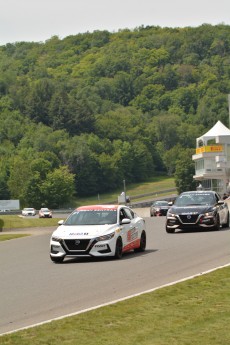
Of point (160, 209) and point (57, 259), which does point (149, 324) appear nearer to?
point (57, 259)

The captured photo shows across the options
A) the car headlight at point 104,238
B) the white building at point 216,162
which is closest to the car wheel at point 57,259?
the car headlight at point 104,238

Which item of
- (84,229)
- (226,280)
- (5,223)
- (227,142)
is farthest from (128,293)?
(227,142)

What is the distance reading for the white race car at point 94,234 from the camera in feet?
71.4

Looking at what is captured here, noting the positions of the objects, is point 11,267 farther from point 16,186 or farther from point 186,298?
point 16,186

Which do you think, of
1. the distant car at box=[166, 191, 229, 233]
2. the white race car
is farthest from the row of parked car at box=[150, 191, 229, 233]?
the white race car

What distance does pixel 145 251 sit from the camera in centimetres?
2452

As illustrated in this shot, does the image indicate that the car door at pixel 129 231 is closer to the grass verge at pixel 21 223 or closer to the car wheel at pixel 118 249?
the car wheel at pixel 118 249

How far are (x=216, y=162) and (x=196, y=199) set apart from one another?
303 feet

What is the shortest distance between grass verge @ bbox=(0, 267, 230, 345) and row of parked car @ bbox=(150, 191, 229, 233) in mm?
16471

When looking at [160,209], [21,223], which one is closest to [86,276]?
[21,223]

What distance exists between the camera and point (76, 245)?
71.4 feet

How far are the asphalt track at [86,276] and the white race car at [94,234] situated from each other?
0.90ft

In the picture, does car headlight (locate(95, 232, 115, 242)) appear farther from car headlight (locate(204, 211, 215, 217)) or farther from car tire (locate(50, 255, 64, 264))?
car headlight (locate(204, 211, 215, 217))

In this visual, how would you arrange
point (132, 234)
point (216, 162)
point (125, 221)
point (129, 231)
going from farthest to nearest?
point (216, 162), point (132, 234), point (129, 231), point (125, 221)
